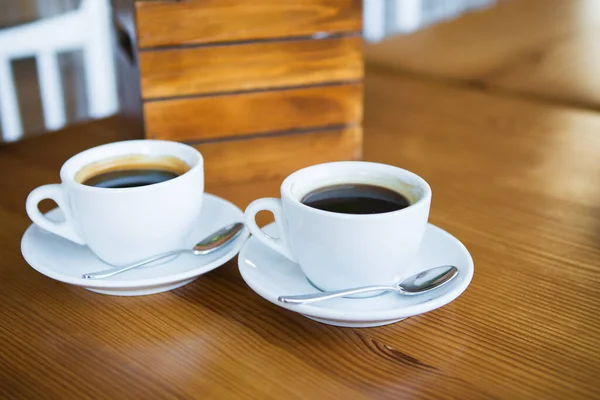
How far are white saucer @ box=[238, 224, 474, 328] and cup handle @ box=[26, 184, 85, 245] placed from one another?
0.16 m

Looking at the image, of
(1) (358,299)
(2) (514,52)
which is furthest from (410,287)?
(2) (514,52)

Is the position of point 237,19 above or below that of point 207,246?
above

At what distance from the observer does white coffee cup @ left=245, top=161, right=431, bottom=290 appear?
493 mm

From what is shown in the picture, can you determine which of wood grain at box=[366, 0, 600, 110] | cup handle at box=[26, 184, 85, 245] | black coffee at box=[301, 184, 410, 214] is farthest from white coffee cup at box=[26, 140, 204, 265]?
wood grain at box=[366, 0, 600, 110]

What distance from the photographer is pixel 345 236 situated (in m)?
0.49

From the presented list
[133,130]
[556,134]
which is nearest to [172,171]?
[133,130]

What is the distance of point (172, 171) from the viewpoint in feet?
2.05

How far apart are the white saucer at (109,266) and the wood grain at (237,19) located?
0.22m

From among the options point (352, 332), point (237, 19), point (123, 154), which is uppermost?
point (237, 19)

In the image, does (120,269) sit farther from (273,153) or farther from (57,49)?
(57,49)

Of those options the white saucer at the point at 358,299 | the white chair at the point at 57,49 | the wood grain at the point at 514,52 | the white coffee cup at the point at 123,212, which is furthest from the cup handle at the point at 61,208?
the wood grain at the point at 514,52

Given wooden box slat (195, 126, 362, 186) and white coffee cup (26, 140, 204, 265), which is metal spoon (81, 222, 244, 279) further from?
wooden box slat (195, 126, 362, 186)

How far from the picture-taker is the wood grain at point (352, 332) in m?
0.47

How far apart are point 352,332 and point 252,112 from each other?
35 cm
